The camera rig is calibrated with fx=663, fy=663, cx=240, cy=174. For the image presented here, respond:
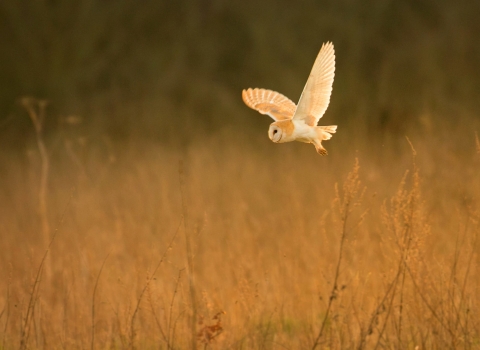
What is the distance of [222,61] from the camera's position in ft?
27.5

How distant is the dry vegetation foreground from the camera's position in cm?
259

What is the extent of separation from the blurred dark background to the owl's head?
4382 mm

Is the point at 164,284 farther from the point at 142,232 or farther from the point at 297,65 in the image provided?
the point at 297,65

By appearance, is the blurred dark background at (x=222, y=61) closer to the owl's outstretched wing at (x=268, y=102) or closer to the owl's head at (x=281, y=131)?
the owl's outstretched wing at (x=268, y=102)

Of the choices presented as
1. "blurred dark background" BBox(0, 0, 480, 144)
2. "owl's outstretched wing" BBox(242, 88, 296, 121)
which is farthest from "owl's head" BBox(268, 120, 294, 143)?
"blurred dark background" BBox(0, 0, 480, 144)

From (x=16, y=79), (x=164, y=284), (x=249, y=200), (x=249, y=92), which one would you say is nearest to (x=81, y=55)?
(x=16, y=79)

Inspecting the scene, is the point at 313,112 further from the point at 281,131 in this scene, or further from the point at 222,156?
the point at 222,156

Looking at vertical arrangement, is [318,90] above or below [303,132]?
above

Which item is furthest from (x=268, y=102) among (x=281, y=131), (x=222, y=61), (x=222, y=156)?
(x=222, y=61)

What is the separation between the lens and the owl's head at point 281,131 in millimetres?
2029

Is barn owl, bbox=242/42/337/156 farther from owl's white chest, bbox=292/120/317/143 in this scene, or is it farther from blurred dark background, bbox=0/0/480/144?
blurred dark background, bbox=0/0/480/144

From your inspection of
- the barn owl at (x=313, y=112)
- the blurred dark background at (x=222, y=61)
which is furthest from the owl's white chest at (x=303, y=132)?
the blurred dark background at (x=222, y=61)

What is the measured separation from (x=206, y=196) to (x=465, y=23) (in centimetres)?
360

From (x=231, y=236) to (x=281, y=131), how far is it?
7.53 ft
